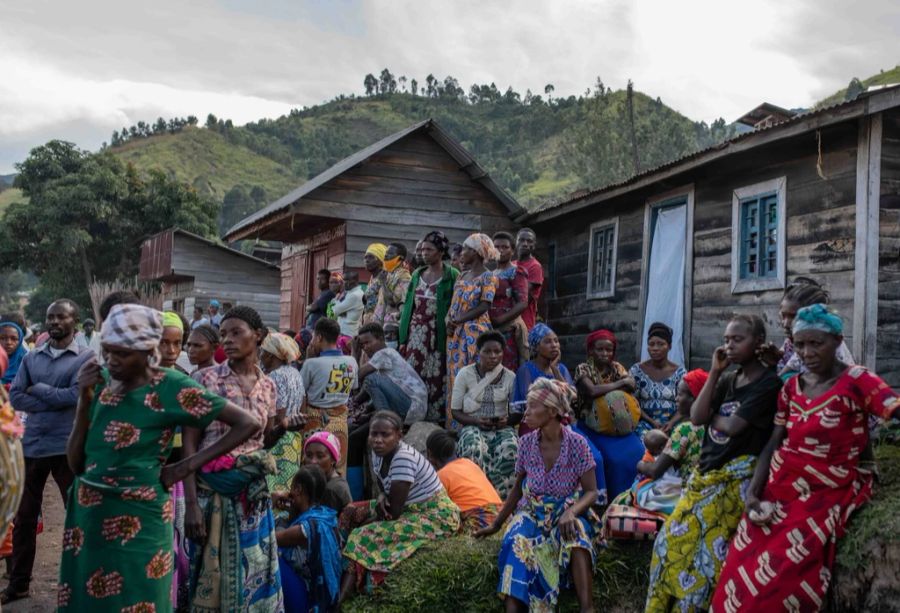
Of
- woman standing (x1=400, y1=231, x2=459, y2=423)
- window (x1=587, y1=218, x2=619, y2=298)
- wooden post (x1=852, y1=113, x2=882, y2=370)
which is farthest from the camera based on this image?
window (x1=587, y1=218, x2=619, y2=298)

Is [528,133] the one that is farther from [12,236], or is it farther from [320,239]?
[320,239]

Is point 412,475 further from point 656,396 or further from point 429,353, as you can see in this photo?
point 429,353

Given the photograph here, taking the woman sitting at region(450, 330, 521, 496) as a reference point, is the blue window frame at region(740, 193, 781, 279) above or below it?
above

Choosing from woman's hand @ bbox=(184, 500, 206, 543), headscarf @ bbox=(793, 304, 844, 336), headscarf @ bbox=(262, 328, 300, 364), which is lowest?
woman's hand @ bbox=(184, 500, 206, 543)

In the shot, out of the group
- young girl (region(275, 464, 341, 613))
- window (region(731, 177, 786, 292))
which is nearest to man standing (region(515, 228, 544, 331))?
window (region(731, 177, 786, 292))

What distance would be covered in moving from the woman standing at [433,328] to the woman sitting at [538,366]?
1.76 meters

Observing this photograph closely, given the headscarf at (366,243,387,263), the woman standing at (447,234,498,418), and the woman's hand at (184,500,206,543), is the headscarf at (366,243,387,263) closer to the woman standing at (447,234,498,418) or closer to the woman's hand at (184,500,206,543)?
the woman standing at (447,234,498,418)

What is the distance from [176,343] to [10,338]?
2714 millimetres

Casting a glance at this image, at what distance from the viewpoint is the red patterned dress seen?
3.93 meters

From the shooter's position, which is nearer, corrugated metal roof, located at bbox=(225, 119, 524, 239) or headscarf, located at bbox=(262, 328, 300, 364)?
headscarf, located at bbox=(262, 328, 300, 364)

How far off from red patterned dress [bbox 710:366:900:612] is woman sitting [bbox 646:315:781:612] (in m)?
0.27

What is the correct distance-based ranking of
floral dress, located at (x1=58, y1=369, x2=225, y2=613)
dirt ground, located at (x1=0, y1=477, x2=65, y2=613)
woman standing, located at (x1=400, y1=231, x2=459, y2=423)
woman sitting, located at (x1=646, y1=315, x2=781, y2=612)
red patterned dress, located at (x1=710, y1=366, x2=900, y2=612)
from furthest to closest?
woman standing, located at (x1=400, y1=231, x2=459, y2=423) < dirt ground, located at (x1=0, y1=477, x2=65, y2=613) < woman sitting, located at (x1=646, y1=315, x2=781, y2=612) < red patterned dress, located at (x1=710, y1=366, x2=900, y2=612) < floral dress, located at (x1=58, y1=369, x2=225, y2=613)

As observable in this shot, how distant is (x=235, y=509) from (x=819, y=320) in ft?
10.6

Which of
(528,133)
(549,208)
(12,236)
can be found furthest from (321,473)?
(528,133)
